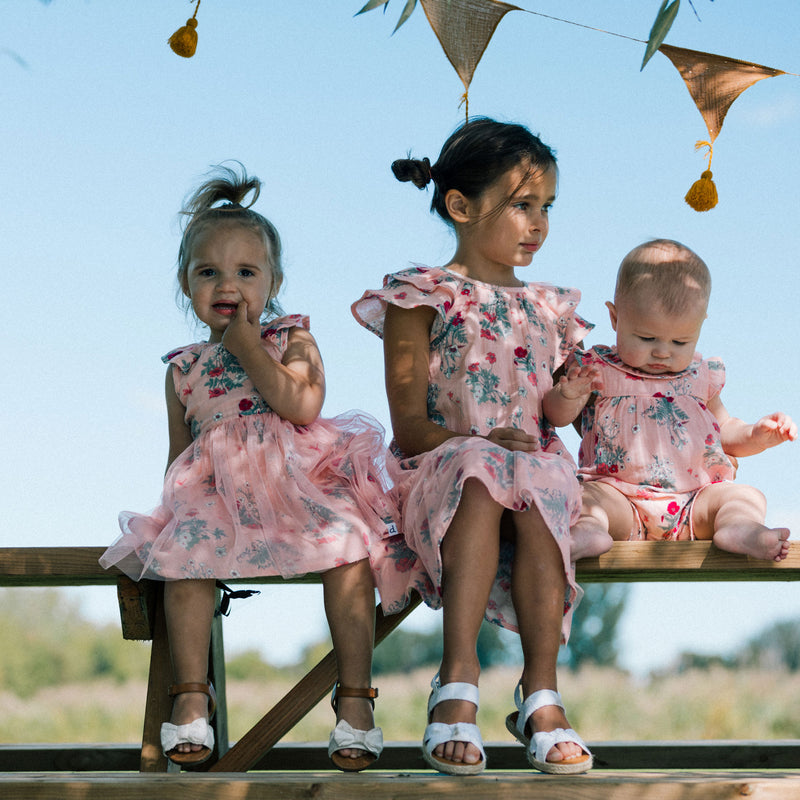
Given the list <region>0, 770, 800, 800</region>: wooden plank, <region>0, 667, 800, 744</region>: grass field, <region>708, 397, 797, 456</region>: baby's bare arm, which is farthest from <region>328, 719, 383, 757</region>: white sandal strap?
<region>0, 667, 800, 744</region>: grass field

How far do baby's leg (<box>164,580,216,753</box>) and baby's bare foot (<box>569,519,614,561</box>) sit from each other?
0.79 m

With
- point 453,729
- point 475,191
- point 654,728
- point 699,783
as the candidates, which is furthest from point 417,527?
point 654,728

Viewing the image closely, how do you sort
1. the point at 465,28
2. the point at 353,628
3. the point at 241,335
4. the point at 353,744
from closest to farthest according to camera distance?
the point at 353,744 < the point at 353,628 < the point at 241,335 < the point at 465,28

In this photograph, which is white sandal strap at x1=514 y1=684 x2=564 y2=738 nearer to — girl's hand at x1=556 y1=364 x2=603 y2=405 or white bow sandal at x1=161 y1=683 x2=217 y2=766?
white bow sandal at x1=161 y1=683 x2=217 y2=766

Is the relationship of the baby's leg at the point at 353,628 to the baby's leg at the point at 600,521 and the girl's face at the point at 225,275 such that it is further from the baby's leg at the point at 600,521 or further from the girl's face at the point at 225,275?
the girl's face at the point at 225,275

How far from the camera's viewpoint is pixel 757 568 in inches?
92.3

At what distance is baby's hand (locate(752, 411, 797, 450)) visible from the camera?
270cm

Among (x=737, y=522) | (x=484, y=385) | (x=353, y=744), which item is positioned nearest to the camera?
(x=353, y=744)

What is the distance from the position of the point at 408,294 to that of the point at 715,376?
87 centimetres

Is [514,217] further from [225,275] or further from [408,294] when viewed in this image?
[225,275]

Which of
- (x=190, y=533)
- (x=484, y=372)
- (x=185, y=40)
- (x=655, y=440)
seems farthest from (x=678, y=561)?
(x=185, y=40)

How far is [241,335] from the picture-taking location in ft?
8.27

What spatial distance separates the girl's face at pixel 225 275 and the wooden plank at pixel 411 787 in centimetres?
118

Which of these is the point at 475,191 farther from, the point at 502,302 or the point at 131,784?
the point at 131,784
